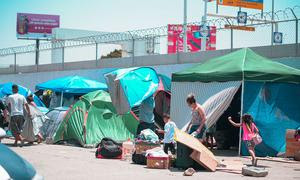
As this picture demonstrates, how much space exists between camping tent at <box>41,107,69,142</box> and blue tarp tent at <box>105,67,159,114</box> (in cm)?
211

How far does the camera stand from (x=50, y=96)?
84.3 feet

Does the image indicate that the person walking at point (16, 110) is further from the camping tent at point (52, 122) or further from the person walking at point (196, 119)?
the person walking at point (196, 119)

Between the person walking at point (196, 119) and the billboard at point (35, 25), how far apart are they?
72394mm

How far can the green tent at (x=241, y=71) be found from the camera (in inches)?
585

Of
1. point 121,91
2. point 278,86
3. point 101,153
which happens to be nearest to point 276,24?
point 278,86

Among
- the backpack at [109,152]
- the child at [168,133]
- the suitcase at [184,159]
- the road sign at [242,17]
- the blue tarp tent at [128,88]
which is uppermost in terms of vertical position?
the road sign at [242,17]

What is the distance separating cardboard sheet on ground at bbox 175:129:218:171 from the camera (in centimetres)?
1165

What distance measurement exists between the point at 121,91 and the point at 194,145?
5576mm

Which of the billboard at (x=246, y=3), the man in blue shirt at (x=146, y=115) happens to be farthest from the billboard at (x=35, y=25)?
the man in blue shirt at (x=146, y=115)

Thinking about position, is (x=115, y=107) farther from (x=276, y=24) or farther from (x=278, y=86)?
(x=276, y=24)

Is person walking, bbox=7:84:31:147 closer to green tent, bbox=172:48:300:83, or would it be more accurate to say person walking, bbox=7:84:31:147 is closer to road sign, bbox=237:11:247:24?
green tent, bbox=172:48:300:83

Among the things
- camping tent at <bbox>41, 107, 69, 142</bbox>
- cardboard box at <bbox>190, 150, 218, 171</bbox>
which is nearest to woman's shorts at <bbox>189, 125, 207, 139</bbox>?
cardboard box at <bbox>190, 150, 218, 171</bbox>

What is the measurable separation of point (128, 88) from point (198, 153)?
5724 millimetres

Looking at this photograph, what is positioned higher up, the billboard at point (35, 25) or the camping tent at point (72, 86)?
the billboard at point (35, 25)
